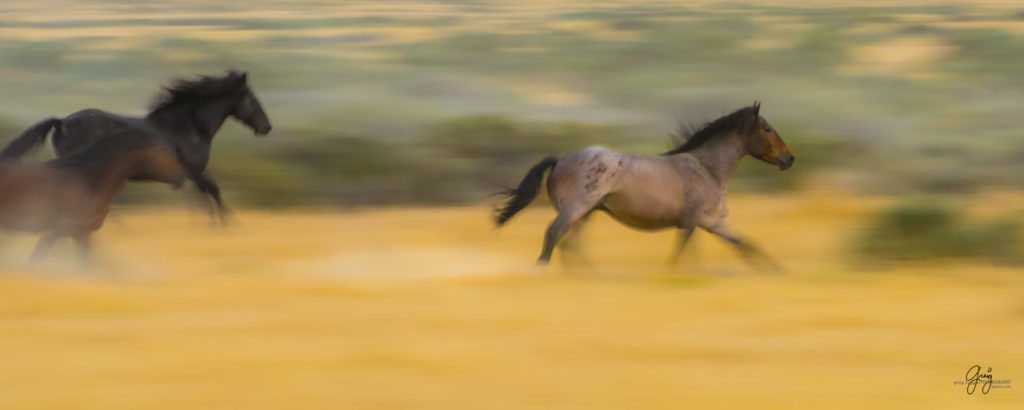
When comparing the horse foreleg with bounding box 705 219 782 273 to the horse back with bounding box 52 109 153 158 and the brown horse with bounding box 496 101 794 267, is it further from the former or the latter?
the horse back with bounding box 52 109 153 158

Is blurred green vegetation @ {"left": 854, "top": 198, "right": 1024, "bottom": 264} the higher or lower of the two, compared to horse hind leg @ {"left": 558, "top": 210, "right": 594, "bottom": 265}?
lower

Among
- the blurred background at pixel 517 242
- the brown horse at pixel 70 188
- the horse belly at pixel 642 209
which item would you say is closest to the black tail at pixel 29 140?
the blurred background at pixel 517 242

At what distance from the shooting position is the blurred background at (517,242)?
625 cm

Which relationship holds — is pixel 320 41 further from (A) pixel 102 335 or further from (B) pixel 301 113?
(A) pixel 102 335

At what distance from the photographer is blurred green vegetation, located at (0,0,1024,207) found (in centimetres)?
1491

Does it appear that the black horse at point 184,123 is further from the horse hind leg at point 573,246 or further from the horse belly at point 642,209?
the horse belly at point 642,209

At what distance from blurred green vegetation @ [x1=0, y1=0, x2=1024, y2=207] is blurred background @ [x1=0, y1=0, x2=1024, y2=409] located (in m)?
0.07

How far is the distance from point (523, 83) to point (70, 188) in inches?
626

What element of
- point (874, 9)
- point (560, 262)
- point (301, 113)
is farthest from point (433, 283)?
point (874, 9)

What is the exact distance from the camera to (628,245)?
36.9ft

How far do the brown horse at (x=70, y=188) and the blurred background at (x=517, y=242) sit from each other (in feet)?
0.86

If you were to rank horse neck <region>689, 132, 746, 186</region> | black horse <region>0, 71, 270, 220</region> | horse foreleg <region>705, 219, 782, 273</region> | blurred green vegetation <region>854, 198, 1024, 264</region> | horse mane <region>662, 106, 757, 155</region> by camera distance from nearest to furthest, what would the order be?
horse foreleg <region>705, 219, 782, 273</region>, horse neck <region>689, 132, 746, 186</region>, horse mane <region>662, 106, 757, 155</region>, blurred green vegetation <region>854, 198, 1024, 264</region>, black horse <region>0, 71, 270, 220</region>

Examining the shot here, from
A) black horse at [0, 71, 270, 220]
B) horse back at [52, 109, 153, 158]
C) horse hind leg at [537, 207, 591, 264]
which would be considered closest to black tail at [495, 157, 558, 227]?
horse hind leg at [537, 207, 591, 264]

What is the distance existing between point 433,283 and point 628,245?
290 centimetres
